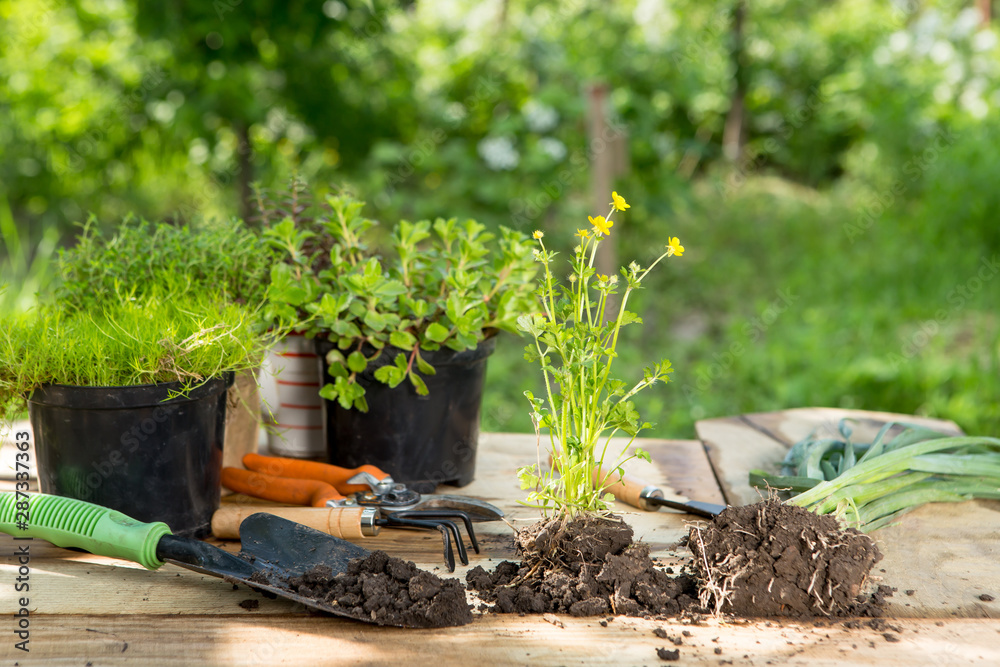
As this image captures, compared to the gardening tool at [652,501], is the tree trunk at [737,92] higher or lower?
higher

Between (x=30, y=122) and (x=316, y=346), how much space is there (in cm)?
395

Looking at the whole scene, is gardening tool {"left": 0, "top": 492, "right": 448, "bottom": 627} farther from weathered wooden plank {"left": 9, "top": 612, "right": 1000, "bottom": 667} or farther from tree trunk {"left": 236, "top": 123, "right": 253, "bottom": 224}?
tree trunk {"left": 236, "top": 123, "right": 253, "bottom": 224}

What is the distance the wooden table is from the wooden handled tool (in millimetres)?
119

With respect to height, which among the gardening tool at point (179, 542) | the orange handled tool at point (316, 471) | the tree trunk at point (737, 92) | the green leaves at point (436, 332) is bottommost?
the gardening tool at point (179, 542)

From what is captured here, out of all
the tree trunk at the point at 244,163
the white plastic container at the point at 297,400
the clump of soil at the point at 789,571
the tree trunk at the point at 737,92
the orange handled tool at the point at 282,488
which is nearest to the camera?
the clump of soil at the point at 789,571

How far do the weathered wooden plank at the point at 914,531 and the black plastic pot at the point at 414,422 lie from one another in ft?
1.79

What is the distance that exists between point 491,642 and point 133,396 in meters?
0.64

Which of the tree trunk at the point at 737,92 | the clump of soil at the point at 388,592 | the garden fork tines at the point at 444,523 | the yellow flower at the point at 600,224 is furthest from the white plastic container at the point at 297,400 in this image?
the tree trunk at the point at 737,92

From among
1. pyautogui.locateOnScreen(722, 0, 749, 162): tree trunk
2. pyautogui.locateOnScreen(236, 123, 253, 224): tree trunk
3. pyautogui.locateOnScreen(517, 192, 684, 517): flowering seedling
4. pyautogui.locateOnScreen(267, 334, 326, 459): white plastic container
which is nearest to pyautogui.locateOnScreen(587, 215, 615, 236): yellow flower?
pyautogui.locateOnScreen(517, 192, 684, 517): flowering seedling

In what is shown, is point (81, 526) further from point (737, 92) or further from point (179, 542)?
point (737, 92)

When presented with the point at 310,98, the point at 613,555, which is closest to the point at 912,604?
the point at 613,555

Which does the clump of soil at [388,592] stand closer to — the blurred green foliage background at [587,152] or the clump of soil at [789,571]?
the clump of soil at [789,571]

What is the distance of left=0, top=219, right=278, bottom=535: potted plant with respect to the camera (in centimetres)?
117

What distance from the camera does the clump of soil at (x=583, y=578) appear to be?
3.53ft
